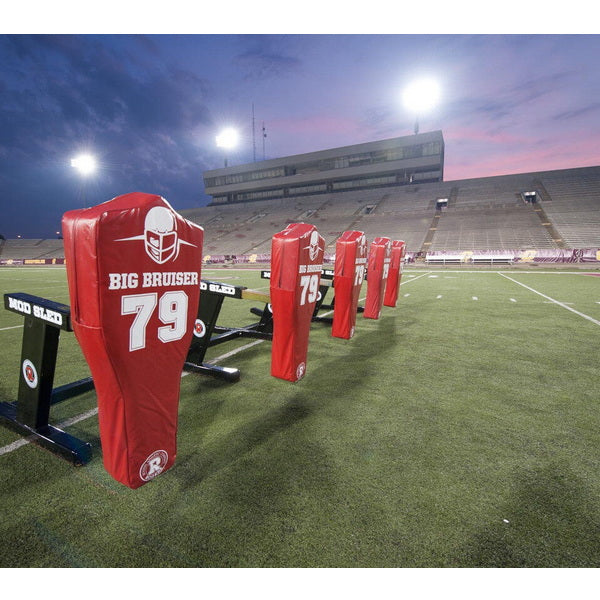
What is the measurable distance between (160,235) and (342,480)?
165 centimetres

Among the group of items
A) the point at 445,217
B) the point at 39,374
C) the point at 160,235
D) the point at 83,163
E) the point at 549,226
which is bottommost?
the point at 39,374

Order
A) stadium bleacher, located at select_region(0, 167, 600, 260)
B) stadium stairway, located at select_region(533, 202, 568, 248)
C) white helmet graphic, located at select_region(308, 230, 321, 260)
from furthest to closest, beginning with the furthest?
stadium bleacher, located at select_region(0, 167, 600, 260) → stadium stairway, located at select_region(533, 202, 568, 248) → white helmet graphic, located at select_region(308, 230, 321, 260)

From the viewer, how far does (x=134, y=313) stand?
5.02ft

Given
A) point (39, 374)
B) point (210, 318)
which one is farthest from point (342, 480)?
point (210, 318)

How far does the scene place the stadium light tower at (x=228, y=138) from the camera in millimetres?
44281

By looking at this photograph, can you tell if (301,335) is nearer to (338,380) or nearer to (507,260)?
(338,380)

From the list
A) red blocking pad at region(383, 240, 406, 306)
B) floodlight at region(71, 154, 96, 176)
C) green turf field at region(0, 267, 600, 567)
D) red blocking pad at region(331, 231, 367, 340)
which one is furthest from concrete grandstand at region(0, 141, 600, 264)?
green turf field at region(0, 267, 600, 567)

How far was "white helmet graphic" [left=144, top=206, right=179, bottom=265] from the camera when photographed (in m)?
1.50

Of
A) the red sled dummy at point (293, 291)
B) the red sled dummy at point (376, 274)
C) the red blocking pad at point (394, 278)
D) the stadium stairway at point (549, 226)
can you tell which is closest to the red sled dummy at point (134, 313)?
the red sled dummy at point (293, 291)

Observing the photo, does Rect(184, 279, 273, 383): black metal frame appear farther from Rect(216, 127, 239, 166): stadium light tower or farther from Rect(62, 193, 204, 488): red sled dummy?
Rect(216, 127, 239, 166): stadium light tower

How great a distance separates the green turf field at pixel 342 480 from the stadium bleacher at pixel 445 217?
966 inches

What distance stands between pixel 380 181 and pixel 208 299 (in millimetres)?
45379

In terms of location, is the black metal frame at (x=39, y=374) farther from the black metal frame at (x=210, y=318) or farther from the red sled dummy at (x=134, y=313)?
the black metal frame at (x=210, y=318)

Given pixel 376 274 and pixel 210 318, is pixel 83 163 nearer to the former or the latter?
pixel 376 274
